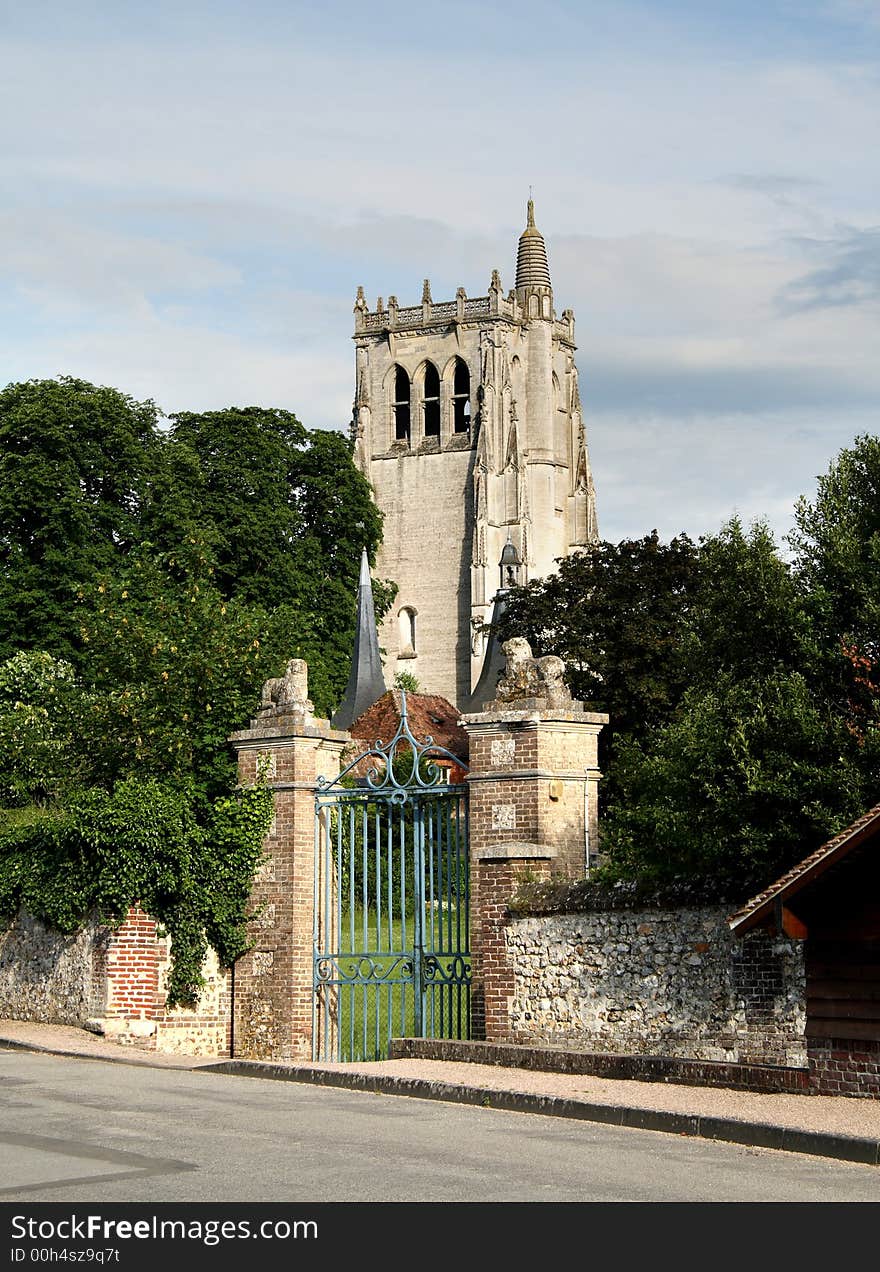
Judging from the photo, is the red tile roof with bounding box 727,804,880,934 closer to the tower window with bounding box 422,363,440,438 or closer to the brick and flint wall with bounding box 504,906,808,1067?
the brick and flint wall with bounding box 504,906,808,1067

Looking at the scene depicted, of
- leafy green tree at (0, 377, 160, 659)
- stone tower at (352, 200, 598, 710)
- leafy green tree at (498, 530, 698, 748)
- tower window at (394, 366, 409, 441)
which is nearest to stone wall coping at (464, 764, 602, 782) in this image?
leafy green tree at (498, 530, 698, 748)

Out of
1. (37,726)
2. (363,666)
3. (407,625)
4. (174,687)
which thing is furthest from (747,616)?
(407,625)

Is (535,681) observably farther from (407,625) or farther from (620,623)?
(407,625)

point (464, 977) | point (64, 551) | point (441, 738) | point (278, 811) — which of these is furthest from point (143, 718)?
point (441, 738)

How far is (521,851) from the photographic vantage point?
15578mm

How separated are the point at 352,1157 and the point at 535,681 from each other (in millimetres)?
7414

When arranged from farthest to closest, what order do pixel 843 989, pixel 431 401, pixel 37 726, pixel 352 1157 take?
pixel 431 401, pixel 37 726, pixel 843 989, pixel 352 1157

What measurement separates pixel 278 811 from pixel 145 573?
37.7ft

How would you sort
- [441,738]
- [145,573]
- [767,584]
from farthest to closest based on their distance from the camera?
[441,738] → [145,573] → [767,584]

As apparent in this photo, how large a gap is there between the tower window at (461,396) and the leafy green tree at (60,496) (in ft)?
141

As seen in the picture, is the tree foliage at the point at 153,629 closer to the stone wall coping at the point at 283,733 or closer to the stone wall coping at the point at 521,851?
the stone wall coping at the point at 283,733

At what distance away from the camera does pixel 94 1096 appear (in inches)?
508

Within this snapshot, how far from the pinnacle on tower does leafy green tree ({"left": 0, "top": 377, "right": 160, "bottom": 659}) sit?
154 ft
